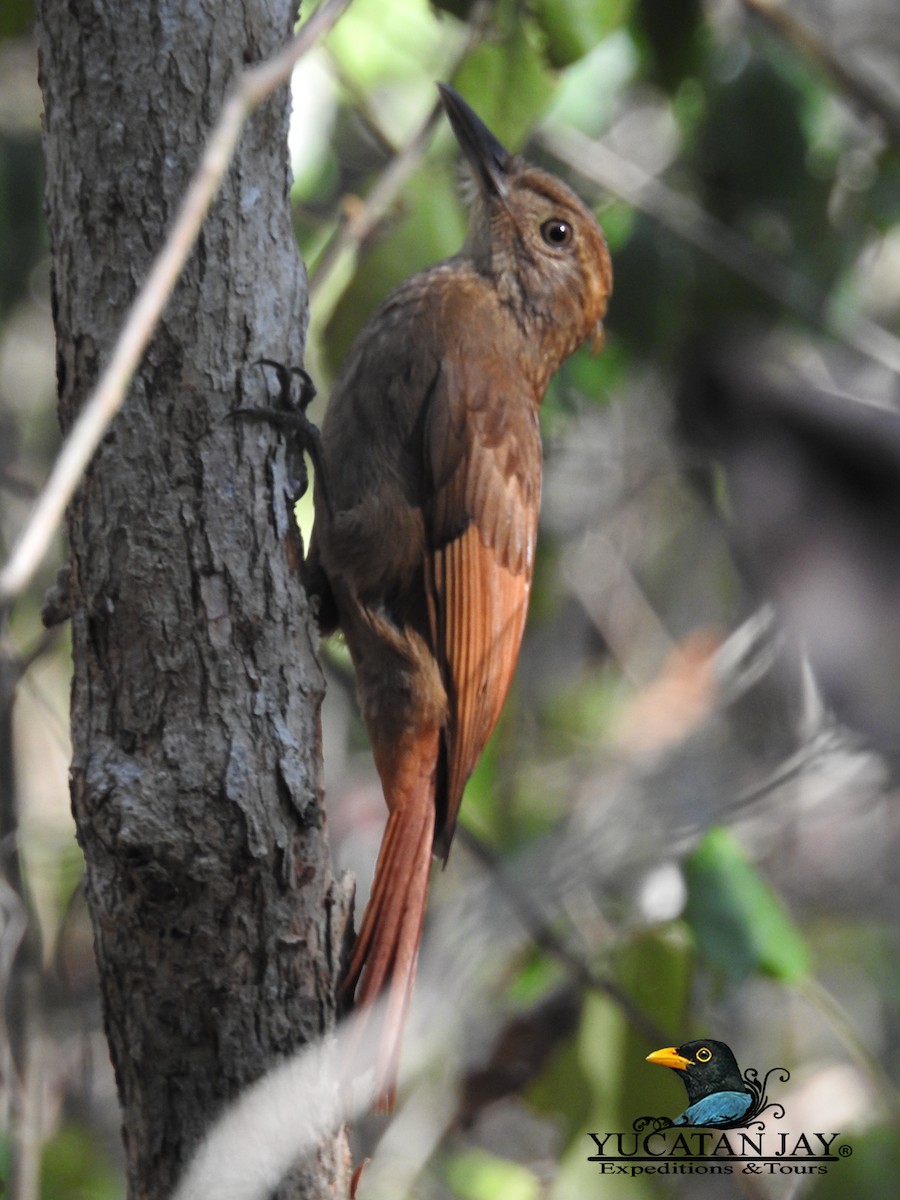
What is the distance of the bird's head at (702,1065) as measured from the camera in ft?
8.66

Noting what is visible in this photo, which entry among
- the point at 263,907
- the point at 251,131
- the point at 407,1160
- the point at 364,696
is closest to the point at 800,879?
the point at 407,1160

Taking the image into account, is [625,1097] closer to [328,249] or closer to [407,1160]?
[407,1160]

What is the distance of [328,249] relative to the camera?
3102 mm

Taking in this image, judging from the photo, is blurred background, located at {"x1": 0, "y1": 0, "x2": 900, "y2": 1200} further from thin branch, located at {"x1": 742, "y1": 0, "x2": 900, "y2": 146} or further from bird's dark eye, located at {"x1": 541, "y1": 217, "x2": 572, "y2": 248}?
bird's dark eye, located at {"x1": 541, "y1": 217, "x2": 572, "y2": 248}

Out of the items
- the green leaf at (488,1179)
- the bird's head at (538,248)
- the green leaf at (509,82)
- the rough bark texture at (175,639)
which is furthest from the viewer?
the green leaf at (488,1179)

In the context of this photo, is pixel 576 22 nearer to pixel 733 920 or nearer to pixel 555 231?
pixel 555 231

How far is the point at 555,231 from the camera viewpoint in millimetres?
3148

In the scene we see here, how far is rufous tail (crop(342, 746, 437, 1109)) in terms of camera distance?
2.13 metres

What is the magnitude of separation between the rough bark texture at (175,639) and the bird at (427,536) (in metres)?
0.58

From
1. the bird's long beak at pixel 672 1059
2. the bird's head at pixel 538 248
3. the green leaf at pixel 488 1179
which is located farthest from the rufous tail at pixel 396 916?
the green leaf at pixel 488 1179

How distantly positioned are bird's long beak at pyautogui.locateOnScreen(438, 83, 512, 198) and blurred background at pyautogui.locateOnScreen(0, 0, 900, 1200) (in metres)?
0.06

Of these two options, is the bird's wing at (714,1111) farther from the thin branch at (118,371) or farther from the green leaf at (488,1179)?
the thin branch at (118,371)

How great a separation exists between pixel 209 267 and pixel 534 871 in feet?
3.54

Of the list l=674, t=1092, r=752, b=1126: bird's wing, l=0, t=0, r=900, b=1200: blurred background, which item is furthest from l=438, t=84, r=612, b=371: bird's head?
l=674, t=1092, r=752, b=1126: bird's wing
